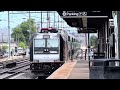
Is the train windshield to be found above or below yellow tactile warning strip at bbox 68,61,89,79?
above

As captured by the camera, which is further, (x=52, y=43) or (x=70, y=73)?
(x=52, y=43)

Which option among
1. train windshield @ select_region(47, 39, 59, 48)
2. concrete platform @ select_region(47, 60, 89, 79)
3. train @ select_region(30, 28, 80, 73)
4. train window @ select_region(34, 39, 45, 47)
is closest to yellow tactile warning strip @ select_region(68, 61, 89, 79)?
concrete platform @ select_region(47, 60, 89, 79)

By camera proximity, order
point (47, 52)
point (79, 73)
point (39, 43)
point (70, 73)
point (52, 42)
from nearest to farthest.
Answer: point (70, 73) < point (79, 73) < point (47, 52) < point (39, 43) < point (52, 42)

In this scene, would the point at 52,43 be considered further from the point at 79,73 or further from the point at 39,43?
the point at 79,73

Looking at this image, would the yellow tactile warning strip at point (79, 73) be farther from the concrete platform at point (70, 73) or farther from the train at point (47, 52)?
the train at point (47, 52)

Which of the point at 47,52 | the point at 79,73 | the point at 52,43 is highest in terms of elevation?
the point at 52,43

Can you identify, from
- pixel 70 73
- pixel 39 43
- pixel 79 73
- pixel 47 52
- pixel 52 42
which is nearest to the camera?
pixel 70 73

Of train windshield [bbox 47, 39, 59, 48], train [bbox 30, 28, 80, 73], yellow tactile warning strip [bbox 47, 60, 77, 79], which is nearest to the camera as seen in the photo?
yellow tactile warning strip [bbox 47, 60, 77, 79]

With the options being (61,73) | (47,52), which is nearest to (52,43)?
(47,52)

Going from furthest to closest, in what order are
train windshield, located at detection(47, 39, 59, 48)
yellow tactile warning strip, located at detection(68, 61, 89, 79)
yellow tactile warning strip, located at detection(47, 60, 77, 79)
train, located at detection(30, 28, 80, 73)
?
train windshield, located at detection(47, 39, 59, 48) → train, located at detection(30, 28, 80, 73) → yellow tactile warning strip, located at detection(47, 60, 77, 79) → yellow tactile warning strip, located at detection(68, 61, 89, 79)

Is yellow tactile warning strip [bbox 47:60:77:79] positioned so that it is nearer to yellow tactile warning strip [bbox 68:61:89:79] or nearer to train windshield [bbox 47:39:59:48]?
yellow tactile warning strip [bbox 68:61:89:79]
